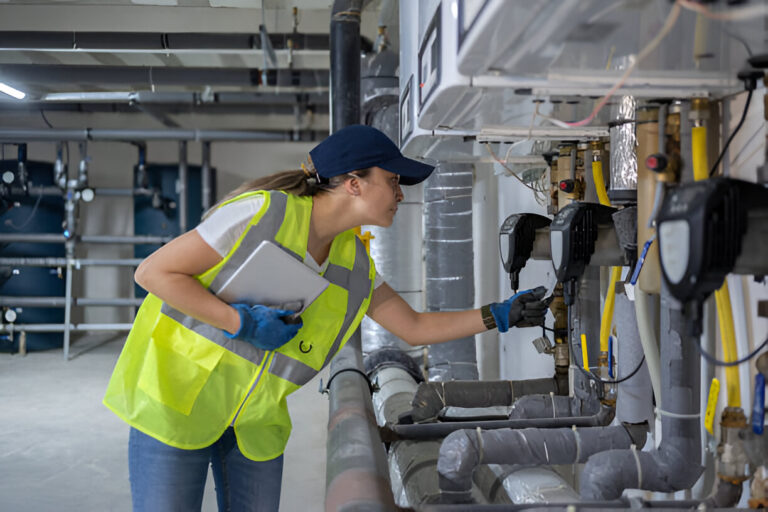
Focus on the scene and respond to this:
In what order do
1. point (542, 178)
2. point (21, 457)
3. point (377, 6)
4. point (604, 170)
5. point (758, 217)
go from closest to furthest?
point (758, 217)
point (604, 170)
point (542, 178)
point (21, 457)
point (377, 6)

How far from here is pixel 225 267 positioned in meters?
1.11

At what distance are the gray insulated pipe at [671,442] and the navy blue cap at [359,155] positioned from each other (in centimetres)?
49

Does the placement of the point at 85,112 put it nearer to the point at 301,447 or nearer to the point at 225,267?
the point at 301,447

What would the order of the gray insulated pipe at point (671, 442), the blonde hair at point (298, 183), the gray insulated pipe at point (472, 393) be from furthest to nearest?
1. the gray insulated pipe at point (472, 393)
2. the blonde hair at point (298, 183)
3. the gray insulated pipe at point (671, 442)

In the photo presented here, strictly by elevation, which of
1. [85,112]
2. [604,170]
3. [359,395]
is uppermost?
[85,112]

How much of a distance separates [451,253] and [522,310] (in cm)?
143

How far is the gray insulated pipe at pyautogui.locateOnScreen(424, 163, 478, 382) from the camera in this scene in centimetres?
267

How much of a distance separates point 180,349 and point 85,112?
5718 millimetres

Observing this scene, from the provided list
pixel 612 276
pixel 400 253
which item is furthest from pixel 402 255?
pixel 612 276

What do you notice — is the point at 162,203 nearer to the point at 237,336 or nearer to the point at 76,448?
the point at 76,448

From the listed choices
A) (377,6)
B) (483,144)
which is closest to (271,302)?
(483,144)

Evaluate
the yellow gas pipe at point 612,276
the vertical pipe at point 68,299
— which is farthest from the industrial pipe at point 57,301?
the yellow gas pipe at point 612,276

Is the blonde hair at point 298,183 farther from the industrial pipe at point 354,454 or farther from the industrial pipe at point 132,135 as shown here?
the industrial pipe at point 132,135

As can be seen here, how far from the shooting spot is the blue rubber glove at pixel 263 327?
1.07 m
